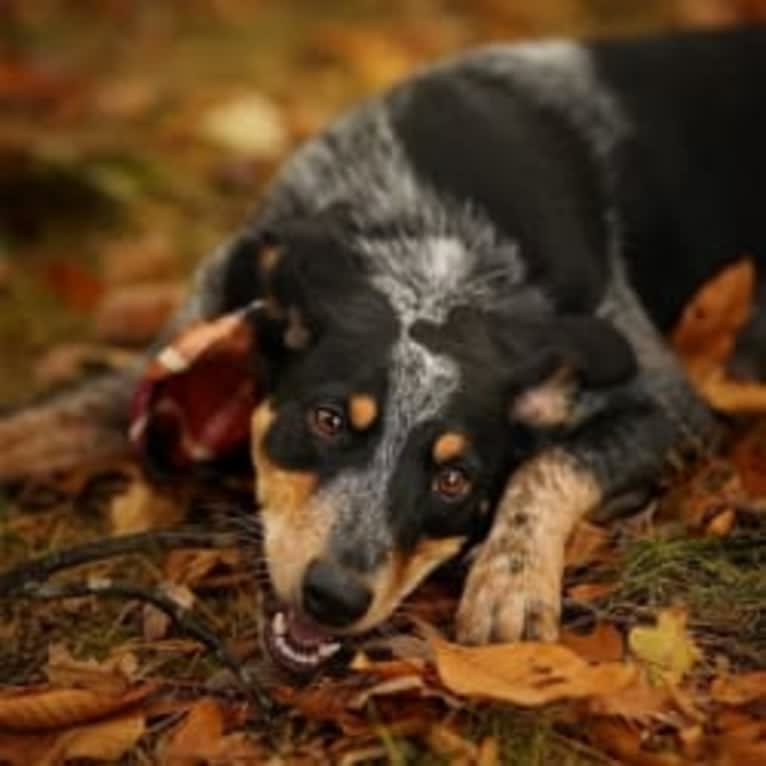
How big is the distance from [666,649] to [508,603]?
1.26 ft

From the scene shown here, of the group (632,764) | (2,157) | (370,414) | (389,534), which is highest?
(2,157)

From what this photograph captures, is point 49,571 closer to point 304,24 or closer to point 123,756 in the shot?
point 123,756

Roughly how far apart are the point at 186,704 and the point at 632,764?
949 millimetres

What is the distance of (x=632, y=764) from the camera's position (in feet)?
11.4

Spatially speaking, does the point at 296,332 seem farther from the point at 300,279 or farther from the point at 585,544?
the point at 585,544

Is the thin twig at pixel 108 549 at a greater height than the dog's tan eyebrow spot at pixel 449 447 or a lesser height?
lesser

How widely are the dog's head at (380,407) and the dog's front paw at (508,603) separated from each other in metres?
0.12

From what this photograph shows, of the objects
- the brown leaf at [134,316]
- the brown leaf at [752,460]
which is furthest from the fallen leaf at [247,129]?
the brown leaf at [752,460]

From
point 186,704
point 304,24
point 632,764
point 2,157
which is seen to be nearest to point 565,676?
point 632,764

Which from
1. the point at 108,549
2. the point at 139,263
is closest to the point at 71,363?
the point at 139,263

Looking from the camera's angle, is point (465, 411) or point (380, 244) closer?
point (465, 411)

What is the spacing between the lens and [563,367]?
172 inches

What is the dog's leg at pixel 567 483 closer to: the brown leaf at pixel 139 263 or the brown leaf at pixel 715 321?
the brown leaf at pixel 715 321

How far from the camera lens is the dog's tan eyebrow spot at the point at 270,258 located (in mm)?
4555
